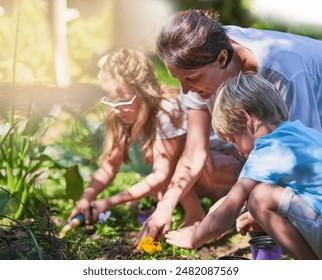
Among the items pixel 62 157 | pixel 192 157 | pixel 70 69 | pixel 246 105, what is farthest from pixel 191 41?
pixel 62 157

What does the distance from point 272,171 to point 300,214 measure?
0.47ft

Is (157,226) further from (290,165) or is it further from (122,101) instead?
(290,165)

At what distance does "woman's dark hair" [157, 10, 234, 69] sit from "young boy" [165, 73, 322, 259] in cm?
24

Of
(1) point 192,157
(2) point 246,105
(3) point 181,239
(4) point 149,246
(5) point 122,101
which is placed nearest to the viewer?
(2) point 246,105

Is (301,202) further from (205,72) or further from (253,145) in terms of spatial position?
(205,72)

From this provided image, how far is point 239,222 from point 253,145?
0.33 m

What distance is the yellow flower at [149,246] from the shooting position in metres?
2.72

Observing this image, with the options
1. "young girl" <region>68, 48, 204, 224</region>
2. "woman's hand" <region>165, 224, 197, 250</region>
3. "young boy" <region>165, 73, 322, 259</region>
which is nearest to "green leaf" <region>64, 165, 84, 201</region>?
"young girl" <region>68, 48, 204, 224</region>

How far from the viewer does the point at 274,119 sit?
238 centimetres

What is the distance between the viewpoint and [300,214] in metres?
2.25

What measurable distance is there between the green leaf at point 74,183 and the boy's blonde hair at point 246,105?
1.02 m

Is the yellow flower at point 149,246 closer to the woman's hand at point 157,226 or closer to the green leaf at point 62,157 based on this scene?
the woman's hand at point 157,226

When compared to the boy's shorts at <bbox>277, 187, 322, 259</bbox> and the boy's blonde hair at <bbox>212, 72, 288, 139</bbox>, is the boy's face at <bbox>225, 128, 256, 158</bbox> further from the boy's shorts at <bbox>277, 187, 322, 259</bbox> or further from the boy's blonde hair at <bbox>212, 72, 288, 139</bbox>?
the boy's shorts at <bbox>277, 187, 322, 259</bbox>

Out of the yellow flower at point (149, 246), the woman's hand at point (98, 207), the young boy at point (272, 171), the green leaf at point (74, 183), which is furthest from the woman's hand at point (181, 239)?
the green leaf at point (74, 183)
